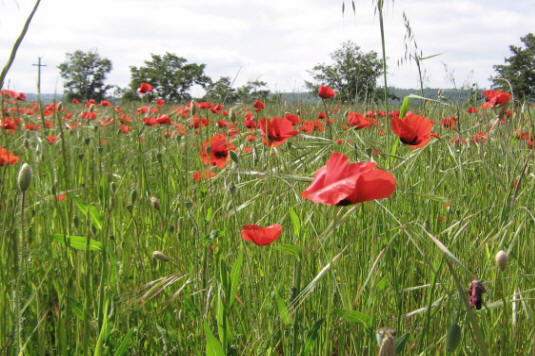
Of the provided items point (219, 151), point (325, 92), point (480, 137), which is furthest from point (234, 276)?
point (325, 92)

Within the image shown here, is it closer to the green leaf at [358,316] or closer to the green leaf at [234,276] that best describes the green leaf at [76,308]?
the green leaf at [234,276]

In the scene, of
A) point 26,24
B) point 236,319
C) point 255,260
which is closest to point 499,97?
point 255,260

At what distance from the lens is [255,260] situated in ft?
3.30

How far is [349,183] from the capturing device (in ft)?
1.66

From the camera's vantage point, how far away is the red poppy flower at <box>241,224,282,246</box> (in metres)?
0.70

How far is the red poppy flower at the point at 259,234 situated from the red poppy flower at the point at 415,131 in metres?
0.41

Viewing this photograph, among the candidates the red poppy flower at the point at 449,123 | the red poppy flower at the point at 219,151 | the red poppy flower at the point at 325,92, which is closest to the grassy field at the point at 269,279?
the red poppy flower at the point at 219,151

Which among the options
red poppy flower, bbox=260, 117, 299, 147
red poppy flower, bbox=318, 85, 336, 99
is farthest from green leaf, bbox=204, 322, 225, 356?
red poppy flower, bbox=318, 85, 336, 99

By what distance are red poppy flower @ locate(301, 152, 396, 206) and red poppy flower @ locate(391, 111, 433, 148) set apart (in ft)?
1.49

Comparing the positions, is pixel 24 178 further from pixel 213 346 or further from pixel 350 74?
pixel 350 74

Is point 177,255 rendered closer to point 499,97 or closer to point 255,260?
point 255,260

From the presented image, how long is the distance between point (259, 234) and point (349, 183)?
0.24 meters

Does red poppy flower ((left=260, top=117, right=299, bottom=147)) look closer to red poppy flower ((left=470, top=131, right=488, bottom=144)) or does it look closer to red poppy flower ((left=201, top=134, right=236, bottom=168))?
red poppy flower ((left=201, top=134, right=236, bottom=168))

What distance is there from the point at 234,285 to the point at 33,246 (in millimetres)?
716
